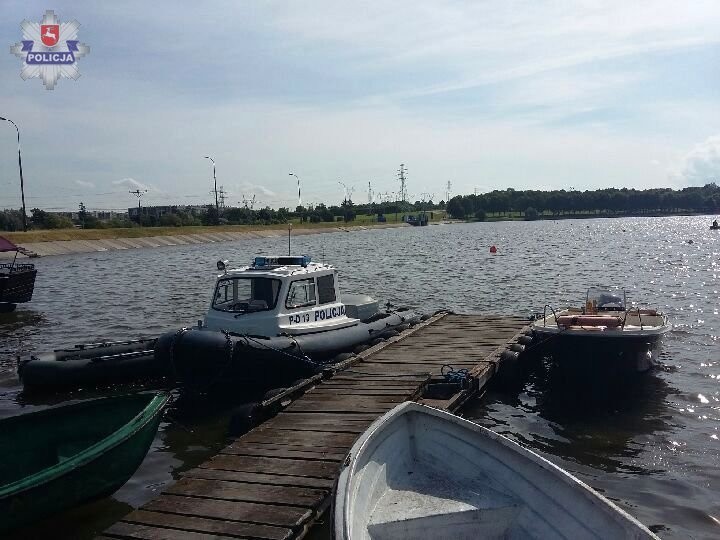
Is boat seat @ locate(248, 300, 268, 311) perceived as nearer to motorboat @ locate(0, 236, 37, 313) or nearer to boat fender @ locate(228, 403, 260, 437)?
boat fender @ locate(228, 403, 260, 437)

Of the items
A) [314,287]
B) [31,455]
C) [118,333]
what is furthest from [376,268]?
[31,455]

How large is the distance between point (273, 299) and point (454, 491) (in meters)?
8.16

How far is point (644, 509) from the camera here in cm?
971

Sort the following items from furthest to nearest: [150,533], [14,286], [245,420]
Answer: [14,286] → [245,420] → [150,533]

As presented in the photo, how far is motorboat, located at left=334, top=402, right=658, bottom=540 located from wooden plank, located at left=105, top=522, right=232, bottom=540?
1736 millimetres

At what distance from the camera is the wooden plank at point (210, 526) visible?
23.8ft

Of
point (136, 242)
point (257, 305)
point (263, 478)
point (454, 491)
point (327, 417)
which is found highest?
point (136, 242)

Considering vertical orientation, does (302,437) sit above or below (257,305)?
below

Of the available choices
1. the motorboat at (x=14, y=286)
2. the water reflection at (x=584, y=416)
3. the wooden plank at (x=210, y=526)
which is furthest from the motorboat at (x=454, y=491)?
the motorboat at (x=14, y=286)

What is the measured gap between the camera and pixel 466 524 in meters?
6.91

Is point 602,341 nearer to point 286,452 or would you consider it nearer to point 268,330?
point 268,330

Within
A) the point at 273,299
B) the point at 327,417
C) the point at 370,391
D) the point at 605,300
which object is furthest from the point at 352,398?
the point at 605,300

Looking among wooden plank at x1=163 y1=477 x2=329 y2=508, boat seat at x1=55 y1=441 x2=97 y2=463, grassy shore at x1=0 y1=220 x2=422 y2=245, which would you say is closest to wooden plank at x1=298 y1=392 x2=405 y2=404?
wooden plank at x1=163 y1=477 x2=329 y2=508

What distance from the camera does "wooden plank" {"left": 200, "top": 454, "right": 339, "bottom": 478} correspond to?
8.79 metres
